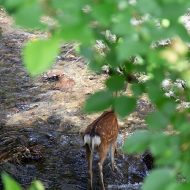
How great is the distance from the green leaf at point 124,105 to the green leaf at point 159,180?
337 mm

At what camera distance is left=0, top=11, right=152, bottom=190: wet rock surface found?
7132 mm

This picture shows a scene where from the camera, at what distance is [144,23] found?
1.34m

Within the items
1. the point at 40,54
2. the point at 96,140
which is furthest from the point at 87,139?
the point at 40,54

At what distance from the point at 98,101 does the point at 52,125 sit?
6595 mm

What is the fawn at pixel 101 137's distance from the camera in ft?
22.5

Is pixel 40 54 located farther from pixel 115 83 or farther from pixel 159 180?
pixel 115 83

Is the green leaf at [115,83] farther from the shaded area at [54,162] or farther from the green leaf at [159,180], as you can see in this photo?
the shaded area at [54,162]

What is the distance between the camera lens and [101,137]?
710 cm

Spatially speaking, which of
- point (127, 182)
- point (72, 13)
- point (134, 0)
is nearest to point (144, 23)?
point (134, 0)

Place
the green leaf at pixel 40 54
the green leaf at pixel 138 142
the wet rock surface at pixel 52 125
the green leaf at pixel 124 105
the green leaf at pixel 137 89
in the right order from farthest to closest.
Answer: the wet rock surface at pixel 52 125, the green leaf at pixel 137 89, the green leaf at pixel 124 105, the green leaf at pixel 138 142, the green leaf at pixel 40 54

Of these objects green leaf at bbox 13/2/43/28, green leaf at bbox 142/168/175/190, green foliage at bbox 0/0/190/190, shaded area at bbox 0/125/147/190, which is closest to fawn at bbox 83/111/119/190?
shaded area at bbox 0/125/147/190

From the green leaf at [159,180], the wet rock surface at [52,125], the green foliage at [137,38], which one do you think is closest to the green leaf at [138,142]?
the green foliage at [137,38]

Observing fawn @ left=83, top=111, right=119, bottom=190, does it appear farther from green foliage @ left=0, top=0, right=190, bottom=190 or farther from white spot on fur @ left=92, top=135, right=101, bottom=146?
green foliage @ left=0, top=0, right=190, bottom=190

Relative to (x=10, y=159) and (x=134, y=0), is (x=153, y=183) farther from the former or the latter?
(x=10, y=159)
